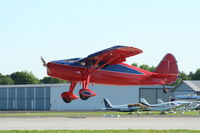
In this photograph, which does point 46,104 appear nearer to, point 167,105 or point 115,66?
point 167,105

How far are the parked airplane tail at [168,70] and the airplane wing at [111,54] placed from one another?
15.1 feet

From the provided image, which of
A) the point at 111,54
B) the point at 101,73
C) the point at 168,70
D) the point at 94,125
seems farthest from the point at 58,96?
the point at 94,125

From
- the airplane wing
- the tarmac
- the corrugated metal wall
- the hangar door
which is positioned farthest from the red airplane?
the corrugated metal wall

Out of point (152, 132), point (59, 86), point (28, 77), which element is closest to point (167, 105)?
point (59, 86)

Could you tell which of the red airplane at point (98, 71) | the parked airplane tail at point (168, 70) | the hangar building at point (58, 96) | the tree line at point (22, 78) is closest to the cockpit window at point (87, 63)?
the red airplane at point (98, 71)

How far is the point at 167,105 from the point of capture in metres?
64.9

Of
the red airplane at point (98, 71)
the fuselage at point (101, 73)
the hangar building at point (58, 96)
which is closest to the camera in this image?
the red airplane at point (98, 71)

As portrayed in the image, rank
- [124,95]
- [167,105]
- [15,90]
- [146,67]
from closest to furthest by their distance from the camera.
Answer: [167,105], [124,95], [15,90], [146,67]

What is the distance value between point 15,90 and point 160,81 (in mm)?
58651

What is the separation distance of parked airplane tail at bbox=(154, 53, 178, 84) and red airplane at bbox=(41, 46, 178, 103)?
1.66m

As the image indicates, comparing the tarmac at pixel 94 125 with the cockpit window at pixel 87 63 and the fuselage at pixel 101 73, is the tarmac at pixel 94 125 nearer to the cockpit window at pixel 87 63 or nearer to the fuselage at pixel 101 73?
the fuselage at pixel 101 73

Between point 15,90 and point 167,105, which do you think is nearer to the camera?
point 167,105

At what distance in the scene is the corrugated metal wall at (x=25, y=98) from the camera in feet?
287

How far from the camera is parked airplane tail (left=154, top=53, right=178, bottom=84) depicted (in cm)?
3703
